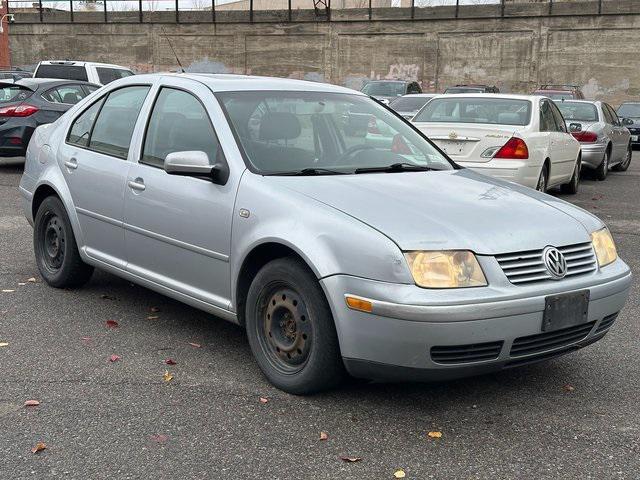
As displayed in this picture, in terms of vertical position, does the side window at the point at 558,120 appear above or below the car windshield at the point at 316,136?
below

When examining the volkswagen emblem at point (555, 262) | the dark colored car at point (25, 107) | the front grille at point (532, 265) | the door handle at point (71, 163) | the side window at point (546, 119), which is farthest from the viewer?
the dark colored car at point (25, 107)

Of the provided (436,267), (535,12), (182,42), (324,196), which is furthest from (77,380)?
(182,42)

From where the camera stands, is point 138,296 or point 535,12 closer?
point 138,296

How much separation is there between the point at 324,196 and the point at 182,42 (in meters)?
38.8

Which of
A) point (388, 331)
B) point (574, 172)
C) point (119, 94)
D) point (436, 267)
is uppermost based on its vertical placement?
point (119, 94)

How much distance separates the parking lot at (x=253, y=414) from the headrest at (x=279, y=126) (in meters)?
1.27

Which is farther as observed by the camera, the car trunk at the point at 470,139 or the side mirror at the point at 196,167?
the car trunk at the point at 470,139

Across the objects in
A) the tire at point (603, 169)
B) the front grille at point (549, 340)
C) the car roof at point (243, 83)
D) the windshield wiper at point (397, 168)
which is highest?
the car roof at point (243, 83)

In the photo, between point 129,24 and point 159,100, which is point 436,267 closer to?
point 159,100

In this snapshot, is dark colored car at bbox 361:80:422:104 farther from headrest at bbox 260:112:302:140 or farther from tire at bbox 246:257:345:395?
tire at bbox 246:257:345:395

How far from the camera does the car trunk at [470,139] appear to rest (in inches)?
377

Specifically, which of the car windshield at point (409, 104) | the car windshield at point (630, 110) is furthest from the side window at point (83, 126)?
the car windshield at point (630, 110)

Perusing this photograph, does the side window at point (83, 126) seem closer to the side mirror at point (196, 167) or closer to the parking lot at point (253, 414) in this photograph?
the parking lot at point (253, 414)

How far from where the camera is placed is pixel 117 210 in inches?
202
